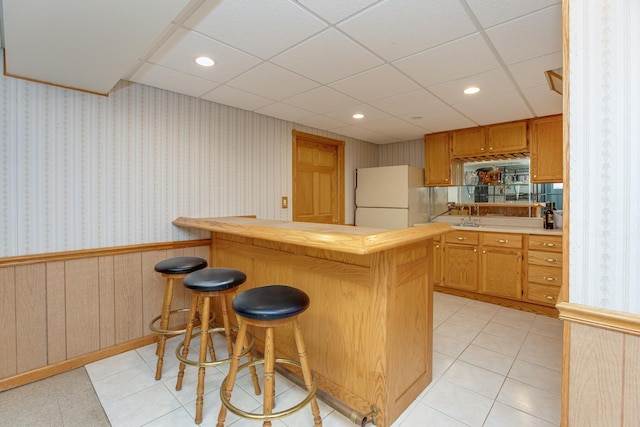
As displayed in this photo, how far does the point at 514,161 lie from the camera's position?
12.9 ft

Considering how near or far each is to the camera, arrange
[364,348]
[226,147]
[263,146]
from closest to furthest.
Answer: [364,348], [226,147], [263,146]

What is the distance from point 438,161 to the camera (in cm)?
436

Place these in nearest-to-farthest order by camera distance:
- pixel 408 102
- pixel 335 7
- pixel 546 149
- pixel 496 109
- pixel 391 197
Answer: pixel 335 7
pixel 408 102
pixel 496 109
pixel 546 149
pixel 391 197

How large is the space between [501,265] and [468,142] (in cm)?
167

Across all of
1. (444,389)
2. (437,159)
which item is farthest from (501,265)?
(444,389)

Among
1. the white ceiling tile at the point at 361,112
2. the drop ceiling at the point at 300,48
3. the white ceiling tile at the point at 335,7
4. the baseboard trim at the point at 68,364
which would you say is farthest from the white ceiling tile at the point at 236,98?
the baseboard trim at the point at 68,364

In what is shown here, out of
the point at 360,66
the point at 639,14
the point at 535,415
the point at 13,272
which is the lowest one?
the point at 535,415

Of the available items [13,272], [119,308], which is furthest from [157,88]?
[119,308]

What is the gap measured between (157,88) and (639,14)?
2991 mm

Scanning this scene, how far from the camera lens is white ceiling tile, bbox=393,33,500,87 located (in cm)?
192

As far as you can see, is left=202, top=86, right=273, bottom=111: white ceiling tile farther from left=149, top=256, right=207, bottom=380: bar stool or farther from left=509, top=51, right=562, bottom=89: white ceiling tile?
left=509, top=51, right=562, bottom=89: white ceiling tile

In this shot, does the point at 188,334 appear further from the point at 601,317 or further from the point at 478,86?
the point at 478,86

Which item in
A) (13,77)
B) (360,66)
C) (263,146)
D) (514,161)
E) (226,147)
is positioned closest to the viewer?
(13,77)

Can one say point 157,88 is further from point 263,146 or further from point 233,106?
point 263,146
